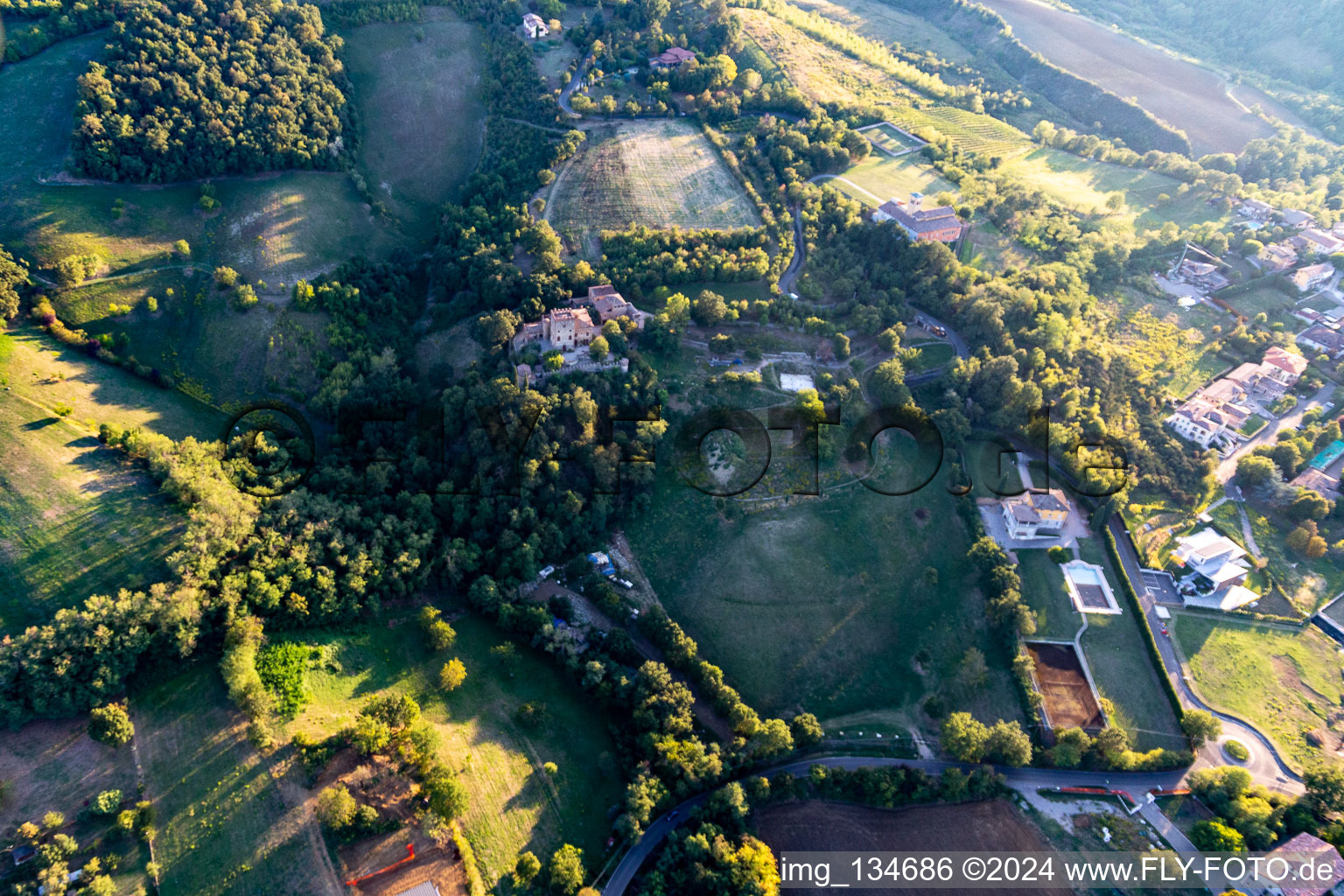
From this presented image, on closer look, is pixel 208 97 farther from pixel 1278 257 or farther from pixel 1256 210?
pixel 1256 210

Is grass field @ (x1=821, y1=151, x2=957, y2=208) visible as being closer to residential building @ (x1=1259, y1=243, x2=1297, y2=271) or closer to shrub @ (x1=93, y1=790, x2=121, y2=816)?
residential building @ (x1=1259, y1=243, x2=1297, y2=271)

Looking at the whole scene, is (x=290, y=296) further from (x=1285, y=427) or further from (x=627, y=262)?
(x=1285, y=427)

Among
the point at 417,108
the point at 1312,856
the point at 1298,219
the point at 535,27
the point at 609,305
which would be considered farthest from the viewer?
the point at 1298,219

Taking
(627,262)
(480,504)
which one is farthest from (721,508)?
(627,262)

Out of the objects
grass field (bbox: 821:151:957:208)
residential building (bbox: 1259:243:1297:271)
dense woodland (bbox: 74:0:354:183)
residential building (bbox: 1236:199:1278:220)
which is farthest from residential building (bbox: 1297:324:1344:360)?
dense woodland (bbox: 74:0:354:183)

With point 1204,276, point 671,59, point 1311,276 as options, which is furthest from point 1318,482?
point 671,59

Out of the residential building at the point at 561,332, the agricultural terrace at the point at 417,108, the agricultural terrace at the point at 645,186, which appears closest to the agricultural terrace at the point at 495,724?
the residential building at the point at 561,332

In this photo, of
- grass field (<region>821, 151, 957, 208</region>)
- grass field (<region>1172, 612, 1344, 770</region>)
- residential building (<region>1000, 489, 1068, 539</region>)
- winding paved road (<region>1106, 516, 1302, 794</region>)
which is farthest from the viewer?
grass field (<region>821, 151, 957, 208</region>)
